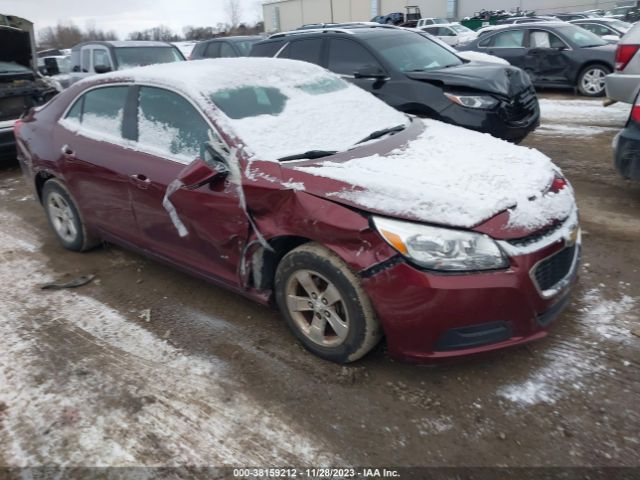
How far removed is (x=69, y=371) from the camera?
3.07 m

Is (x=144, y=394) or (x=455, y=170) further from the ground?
(x=455, y=170)

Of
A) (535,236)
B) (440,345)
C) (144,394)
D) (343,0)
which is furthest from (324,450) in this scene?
(343,0)

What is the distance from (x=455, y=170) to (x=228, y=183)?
1301 millimetres

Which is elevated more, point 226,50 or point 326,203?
point 326,203

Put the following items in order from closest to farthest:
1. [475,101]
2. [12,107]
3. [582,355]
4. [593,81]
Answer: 1. [582,355]
2. [475,101]
3. [12,107]
4. [593,81]

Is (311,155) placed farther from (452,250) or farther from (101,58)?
(101,58)

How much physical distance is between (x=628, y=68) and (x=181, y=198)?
4.49 metres

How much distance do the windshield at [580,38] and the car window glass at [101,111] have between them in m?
10.4

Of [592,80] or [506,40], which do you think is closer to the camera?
[592,80]

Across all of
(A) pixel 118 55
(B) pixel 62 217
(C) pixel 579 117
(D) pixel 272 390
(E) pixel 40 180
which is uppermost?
(A) pixel 118 55

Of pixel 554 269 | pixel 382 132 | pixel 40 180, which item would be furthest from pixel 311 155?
pixel 40 180

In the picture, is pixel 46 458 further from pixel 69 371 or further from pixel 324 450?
pixel 324 450

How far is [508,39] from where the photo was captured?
12.2 meters

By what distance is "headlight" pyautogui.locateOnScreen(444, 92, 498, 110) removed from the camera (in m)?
5.92
